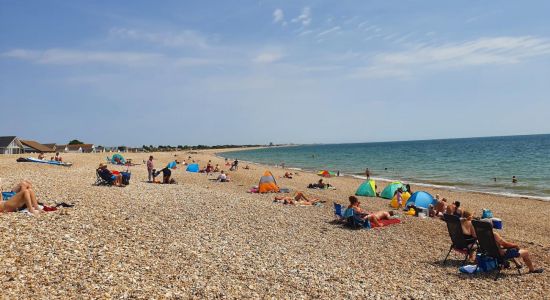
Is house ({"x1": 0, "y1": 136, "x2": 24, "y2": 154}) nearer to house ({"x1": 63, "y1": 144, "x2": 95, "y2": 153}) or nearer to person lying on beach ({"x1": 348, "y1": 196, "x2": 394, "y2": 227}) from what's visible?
house ({"x1": 63, "y1": 144, "x2": 95, "y2": 153})

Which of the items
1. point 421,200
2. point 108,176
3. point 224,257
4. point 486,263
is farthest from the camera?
point 108,176

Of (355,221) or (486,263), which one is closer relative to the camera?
(486,263)

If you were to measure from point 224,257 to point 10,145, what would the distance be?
6836 centimetres

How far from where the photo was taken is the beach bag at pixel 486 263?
802cm

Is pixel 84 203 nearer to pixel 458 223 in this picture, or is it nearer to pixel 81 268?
pixel 81 268

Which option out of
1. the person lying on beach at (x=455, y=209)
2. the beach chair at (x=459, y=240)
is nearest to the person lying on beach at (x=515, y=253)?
the beach chair at (x=459, y=240)

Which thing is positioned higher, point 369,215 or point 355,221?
point 369,215

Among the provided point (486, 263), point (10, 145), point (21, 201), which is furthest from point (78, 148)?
point (486, 263)

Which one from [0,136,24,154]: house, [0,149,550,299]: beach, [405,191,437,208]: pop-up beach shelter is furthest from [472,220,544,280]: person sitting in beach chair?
[0,136,24,154]: house

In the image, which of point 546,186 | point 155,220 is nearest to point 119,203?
point 155,220

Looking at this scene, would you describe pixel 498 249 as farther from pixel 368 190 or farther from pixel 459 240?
pixel 368 190

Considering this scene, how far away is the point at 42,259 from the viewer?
6.32 m

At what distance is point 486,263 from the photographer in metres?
8.02

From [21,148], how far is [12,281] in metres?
73.5
